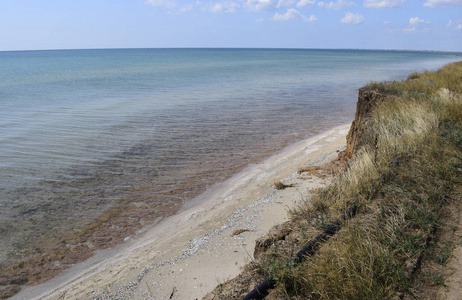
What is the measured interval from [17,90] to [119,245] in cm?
2927

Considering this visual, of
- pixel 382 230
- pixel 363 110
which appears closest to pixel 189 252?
pixel 382 230

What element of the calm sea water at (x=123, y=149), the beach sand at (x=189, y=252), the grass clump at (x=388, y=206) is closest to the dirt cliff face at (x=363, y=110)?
the grass clump at (x=388, y=206)

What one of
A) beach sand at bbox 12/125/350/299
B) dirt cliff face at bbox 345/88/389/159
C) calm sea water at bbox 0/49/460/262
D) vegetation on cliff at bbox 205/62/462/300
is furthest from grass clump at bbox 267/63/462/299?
calm sea water at bbox 0/49/460/262

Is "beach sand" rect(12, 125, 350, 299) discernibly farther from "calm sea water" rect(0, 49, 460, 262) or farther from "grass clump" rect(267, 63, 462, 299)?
"grass clump" rect(267, 63, 462, 299)

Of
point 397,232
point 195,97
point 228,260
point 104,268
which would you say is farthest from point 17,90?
point 397,232

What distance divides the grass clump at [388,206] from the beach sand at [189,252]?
1075 millimetres

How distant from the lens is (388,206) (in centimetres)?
477

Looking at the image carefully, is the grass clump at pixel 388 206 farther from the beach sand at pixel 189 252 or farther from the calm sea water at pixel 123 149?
the calm sea water at pixel 123 149

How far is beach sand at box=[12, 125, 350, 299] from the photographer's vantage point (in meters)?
5.14

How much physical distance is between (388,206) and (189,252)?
333 cm

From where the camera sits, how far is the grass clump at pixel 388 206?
3.41 metres

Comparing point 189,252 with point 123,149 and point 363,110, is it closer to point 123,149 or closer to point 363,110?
point 363,110

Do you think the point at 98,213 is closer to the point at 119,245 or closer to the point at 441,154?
the point at 119,245

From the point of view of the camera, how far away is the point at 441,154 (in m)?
6.09
